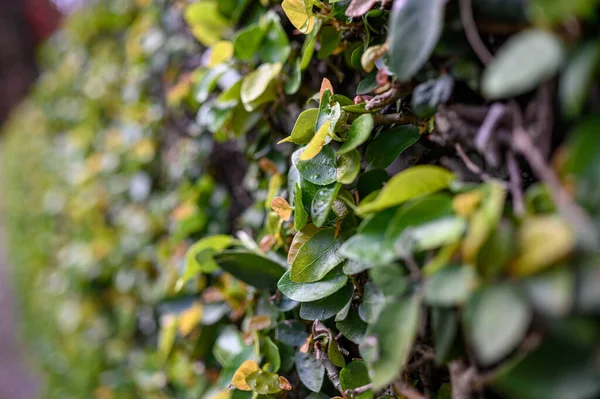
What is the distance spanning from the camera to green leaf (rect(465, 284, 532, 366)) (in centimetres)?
36

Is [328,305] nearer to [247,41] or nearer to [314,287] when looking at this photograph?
[314,287]

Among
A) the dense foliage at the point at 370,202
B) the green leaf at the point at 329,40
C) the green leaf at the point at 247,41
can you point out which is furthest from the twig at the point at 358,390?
the green leaf at the point at 247,41

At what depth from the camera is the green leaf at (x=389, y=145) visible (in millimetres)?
599

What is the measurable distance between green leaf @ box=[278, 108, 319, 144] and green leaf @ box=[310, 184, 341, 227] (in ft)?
0.28

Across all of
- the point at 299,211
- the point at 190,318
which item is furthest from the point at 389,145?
the point at 190,318

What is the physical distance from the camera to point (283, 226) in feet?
2.68

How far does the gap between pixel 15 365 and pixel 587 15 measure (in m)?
4.35

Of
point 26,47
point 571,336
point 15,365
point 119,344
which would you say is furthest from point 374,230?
point 26,47

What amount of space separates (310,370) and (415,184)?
385 mm

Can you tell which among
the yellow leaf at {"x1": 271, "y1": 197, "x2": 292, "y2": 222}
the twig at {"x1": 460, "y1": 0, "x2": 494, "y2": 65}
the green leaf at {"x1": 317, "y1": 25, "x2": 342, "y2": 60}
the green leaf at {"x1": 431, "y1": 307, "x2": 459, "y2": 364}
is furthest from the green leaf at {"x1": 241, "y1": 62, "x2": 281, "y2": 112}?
the green leaf at {"x1": 431, "y1": 307, "x2": 459, "y2": 364}

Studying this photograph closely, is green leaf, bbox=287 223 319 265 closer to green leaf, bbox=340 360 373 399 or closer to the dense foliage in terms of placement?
the dense foliage

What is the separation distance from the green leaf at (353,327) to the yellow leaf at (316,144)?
228mm

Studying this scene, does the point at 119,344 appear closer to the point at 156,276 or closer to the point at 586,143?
the point at 156,276

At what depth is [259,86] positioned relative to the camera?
2.75ft
